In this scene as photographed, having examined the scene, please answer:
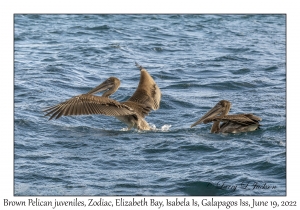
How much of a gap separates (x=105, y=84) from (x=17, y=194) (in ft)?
13.0

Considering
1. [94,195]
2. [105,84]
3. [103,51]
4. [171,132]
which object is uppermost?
[103,51]

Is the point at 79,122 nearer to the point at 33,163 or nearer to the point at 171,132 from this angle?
the point at 171,132

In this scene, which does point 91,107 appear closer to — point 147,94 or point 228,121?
point 147,94

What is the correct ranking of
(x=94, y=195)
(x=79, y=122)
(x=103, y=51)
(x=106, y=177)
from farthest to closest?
(x=103, y=51)
(x=79, y=122)
(x=106, y=177)
(x=94, y=195)

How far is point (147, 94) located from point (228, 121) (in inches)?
74.0

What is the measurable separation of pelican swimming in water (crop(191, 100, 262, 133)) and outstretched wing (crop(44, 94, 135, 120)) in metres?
1.27

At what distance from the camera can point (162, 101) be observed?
1288 centimetres

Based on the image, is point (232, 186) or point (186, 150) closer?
point (232, 186)

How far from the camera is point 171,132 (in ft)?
34.8

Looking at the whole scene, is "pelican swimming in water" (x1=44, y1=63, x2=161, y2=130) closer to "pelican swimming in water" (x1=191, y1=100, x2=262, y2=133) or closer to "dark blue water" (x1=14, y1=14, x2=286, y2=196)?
"dark blue water" (x1=14, y1=14, x2=286, y2=196)

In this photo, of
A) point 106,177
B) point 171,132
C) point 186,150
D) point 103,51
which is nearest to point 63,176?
point 106,177

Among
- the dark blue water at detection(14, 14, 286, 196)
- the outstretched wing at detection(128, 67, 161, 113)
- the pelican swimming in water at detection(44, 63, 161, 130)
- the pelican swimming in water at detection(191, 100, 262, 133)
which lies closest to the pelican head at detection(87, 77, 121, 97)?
the pelican swimming in water at detection(44, 63, 161, 130)

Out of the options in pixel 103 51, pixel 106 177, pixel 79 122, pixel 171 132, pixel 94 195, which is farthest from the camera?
pixel 103 51

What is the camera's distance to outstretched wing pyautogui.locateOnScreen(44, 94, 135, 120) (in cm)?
1043
